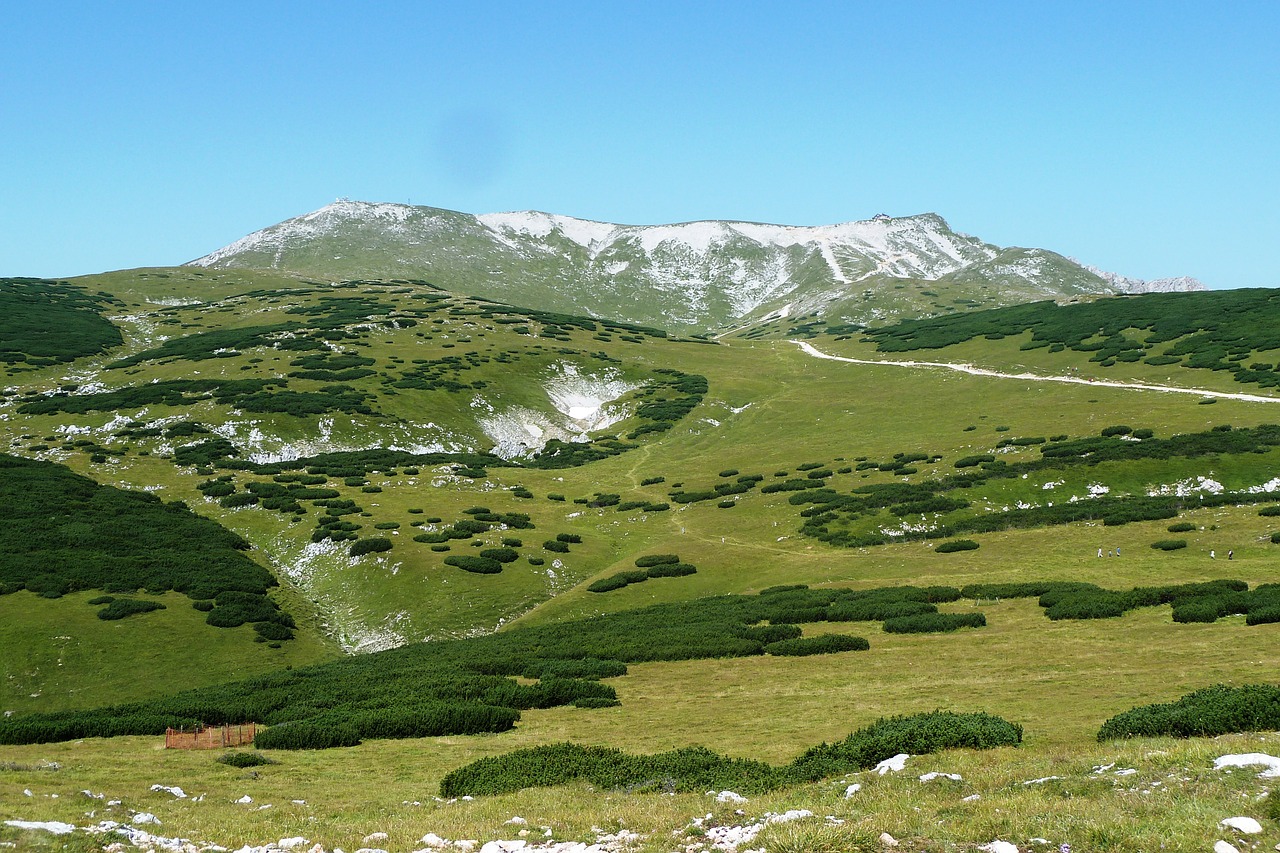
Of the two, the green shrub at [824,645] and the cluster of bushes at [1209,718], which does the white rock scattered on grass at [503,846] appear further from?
the green shrub at [824,645]

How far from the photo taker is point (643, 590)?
60094 millimetres

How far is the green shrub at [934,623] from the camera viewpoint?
39375 mm

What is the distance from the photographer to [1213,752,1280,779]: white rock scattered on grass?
13250 millimetres

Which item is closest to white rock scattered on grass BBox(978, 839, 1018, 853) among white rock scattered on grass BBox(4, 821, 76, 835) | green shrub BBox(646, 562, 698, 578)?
white rock scattered on grass BBox(4, 821, 76, 835)

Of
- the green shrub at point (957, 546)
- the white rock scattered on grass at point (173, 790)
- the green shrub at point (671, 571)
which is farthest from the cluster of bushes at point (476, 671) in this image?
the green shrub at point (957, 546)

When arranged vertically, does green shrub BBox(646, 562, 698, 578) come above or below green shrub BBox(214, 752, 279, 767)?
below

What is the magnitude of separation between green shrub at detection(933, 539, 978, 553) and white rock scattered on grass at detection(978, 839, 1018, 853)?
48672 millimetres

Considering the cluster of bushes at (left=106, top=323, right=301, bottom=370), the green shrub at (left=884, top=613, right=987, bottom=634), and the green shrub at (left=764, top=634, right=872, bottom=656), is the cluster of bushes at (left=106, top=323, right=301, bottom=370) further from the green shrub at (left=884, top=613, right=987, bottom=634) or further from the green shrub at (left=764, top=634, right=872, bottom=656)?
the green shrub at (left=884, top=613, right=987, bottom=634)

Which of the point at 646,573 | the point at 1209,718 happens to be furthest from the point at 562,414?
the point at 1209,718

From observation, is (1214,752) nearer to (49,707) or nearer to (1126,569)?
(1126,569)

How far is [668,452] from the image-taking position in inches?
Result: 4392

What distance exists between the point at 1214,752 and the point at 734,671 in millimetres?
22667

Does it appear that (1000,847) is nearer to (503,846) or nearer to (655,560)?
(503,846)

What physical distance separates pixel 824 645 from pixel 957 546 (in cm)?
2400
